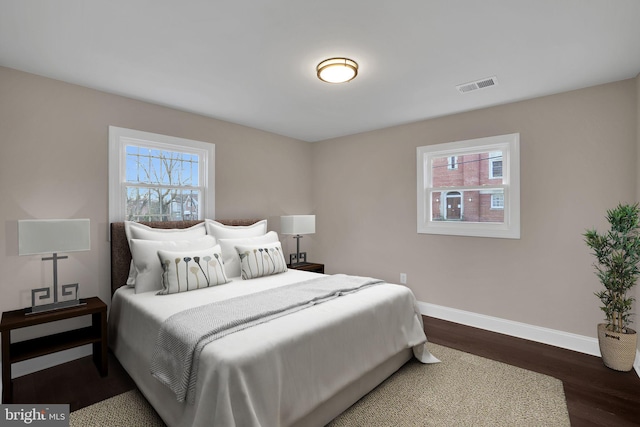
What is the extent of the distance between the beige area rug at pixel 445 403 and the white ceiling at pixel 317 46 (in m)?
2.46

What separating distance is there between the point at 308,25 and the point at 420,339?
254 cm

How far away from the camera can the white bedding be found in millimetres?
1551

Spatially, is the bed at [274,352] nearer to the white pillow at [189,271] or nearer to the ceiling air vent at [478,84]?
the white pillow at [189,271]

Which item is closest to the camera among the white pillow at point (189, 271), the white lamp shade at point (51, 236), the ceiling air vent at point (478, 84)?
the white lamp shade at point (51, 236)

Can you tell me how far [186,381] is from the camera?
1.67 m

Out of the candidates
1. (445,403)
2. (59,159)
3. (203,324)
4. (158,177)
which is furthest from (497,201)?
(59,159)

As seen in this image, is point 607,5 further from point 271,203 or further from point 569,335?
point 271,203

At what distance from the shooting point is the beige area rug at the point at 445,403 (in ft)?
6.70

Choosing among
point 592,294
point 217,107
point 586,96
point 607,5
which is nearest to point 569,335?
point 592,294

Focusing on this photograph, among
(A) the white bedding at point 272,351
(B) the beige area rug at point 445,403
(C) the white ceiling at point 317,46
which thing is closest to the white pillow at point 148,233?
(A) the white bedding at point 272,351

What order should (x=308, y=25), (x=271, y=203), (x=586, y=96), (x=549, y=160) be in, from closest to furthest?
(x=308, y=25), (x=586, y=96), (x=549, y=160), (x=271, y=203)

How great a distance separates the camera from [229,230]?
3.68 m

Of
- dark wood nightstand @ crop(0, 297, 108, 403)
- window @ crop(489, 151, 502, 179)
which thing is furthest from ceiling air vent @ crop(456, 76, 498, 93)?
dark wood nightstand @ crop(0, 297, 108, 403)

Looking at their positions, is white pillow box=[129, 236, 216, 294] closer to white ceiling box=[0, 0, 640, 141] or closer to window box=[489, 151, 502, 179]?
white ceiling box=[0, 0, 640, 141]
